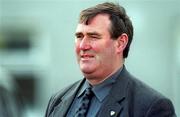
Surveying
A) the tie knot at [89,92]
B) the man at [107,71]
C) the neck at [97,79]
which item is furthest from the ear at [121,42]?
the tie knot at [89,92]

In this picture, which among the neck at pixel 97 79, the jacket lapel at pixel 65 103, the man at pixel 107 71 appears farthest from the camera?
the jacket lapel at pixel 65 103

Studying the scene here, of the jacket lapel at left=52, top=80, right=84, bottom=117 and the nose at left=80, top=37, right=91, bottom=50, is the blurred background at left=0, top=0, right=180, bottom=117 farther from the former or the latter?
the nose at left=80, top=37, right=91, bottom=50

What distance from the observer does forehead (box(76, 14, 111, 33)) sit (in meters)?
3.80

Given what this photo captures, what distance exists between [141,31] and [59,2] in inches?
55.2

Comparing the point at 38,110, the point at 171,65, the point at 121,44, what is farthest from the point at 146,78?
the point at 121,44

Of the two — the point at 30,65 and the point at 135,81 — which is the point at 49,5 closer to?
the point at 30,65

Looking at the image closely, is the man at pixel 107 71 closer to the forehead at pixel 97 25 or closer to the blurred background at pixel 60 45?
the forehead at pixel 97 25

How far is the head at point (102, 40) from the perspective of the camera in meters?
A: 3.78

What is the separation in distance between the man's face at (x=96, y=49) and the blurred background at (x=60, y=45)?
17.7ft

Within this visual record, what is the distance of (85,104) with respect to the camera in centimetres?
386

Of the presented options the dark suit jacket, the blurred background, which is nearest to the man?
the dark suit jacket

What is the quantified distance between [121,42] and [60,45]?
5.88m

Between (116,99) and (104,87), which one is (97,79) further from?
(116,99)

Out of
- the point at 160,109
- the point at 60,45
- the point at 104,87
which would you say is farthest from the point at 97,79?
the point at 60,45
